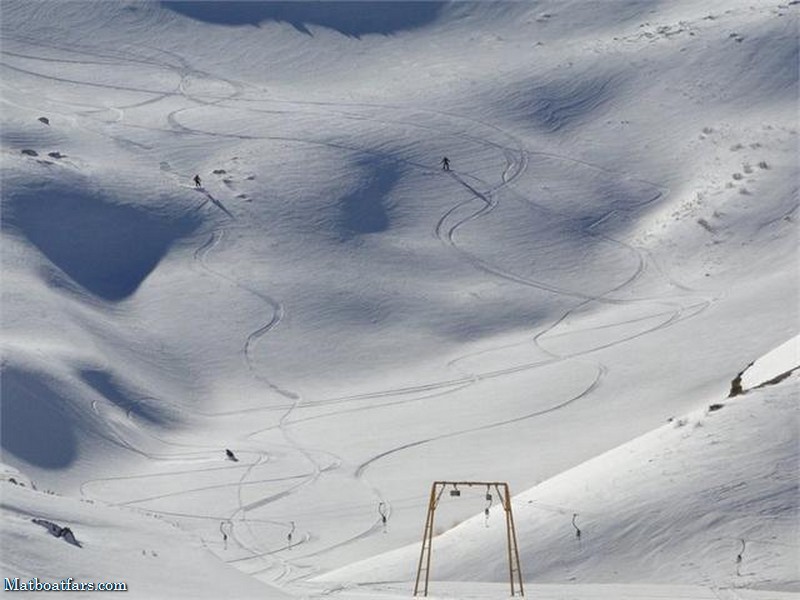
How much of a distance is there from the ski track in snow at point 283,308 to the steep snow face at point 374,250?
0.53ft

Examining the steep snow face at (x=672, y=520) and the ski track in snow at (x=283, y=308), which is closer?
the steep snow face at (x=672, y=520)

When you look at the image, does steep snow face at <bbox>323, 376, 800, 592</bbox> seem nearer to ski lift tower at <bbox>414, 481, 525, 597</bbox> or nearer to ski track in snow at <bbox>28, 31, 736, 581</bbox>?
ski lift tower at <bbox>414, 481, 525, 597</bbox>

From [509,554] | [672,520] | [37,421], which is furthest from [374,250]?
[509,554]

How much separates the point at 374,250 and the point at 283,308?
569 centimetres

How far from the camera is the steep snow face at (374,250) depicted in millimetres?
57094

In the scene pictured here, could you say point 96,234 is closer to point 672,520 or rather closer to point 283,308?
point 283,308

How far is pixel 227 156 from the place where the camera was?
82250mm

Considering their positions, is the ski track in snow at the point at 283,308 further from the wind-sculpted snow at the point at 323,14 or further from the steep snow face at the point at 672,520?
the wind-sculpted snow at the point at 323,14

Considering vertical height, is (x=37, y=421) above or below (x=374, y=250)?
above

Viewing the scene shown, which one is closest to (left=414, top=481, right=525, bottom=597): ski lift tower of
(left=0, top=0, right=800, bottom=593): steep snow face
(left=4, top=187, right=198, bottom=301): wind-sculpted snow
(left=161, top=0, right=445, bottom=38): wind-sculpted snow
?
(left=0, top=0, right=800, bottom=593): steep snow face

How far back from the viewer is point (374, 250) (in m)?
76.2

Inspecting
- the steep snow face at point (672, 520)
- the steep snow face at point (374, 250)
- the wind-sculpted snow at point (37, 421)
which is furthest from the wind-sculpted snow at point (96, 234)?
the steep snow face at point (672, 520)

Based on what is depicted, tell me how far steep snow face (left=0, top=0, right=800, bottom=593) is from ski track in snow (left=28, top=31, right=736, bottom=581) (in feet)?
0.53

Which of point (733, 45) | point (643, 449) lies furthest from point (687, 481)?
point (733, 45)
